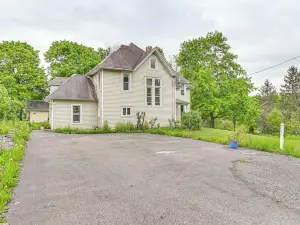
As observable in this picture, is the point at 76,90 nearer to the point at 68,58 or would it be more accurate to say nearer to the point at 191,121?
the point at 191,121

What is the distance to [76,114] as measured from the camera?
63.5 ft

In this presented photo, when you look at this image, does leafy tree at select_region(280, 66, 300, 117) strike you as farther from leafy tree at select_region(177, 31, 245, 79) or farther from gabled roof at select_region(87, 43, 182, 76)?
gabled roof at select_region(87, 43, 182, 76)

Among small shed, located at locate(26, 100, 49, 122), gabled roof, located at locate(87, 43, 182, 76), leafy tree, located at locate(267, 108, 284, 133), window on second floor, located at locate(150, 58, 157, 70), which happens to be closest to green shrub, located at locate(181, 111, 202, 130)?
gabled roof, located at locate(87, 43, 182, 76)

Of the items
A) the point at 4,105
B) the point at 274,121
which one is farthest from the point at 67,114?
the point at 274,121

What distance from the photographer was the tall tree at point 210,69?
1043 inches

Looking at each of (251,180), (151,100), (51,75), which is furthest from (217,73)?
(251,180)

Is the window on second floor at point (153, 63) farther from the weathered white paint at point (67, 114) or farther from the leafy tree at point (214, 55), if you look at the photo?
the leafy tree at point (214, 55)

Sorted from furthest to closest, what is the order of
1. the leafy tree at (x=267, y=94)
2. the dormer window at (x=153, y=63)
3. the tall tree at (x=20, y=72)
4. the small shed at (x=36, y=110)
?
the leafy tree at (x=267, y=94)
the small shed at (x=36, y=110)
the tall tree at (x=20, y=72)
the dormer window at (x=153, y=63)

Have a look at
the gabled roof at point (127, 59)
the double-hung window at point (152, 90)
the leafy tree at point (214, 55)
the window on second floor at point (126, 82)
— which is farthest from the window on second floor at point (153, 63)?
the leafy tree at point (214, 55)

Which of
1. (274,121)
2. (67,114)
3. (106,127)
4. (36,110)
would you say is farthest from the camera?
(274,121)

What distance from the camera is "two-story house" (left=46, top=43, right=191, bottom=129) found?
18812 mm

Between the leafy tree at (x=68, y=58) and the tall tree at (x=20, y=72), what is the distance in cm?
213

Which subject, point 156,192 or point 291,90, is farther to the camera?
point 291,90

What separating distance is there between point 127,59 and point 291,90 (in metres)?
42.1
